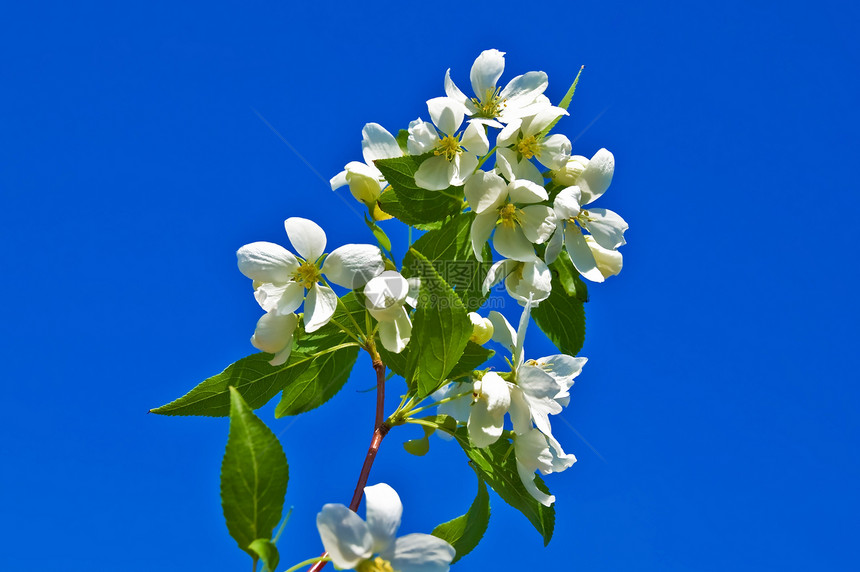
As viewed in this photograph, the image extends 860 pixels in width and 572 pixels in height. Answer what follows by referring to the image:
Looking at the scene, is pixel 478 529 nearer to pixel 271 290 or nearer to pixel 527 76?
pixel 271 290

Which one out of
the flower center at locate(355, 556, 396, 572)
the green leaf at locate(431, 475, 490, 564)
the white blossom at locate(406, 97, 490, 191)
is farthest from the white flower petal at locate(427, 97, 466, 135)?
the flower center at locate(355, 556, 396, 572)

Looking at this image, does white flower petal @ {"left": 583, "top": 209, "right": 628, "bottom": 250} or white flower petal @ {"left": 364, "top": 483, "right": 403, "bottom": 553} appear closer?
white flower petal @ {"left": 364, "top": 483, "right": 403, "bottom": 553}

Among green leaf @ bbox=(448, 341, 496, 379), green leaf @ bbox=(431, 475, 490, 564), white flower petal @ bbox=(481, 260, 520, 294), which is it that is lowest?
green leaf @ bbox=(431, 475, 490, 564)

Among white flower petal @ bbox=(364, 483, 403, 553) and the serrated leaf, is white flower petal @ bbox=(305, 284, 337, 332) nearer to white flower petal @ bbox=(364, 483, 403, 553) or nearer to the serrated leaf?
the serrated leaf

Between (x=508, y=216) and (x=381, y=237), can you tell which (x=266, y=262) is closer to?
(x=381, y=237)

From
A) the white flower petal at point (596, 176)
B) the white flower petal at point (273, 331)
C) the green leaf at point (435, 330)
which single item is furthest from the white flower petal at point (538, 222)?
the white flower petal at point (273, 331)
